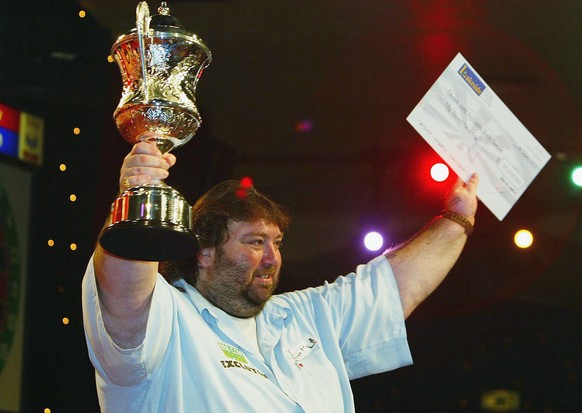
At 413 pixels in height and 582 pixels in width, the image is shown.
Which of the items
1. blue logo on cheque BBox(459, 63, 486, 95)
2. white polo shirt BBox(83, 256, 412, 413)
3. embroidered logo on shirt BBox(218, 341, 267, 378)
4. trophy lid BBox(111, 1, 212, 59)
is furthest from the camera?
blue logo on cheque BBox(459, 63, 486, 95)

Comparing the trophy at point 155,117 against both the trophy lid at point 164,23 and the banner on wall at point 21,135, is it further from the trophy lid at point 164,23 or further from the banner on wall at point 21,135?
the banner on wall at point 21,135

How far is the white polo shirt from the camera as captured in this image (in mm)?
1741

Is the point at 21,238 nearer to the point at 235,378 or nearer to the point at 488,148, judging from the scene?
the point at 235,378

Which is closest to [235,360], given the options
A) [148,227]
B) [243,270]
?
[243,270]

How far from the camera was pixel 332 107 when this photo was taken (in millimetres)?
2689

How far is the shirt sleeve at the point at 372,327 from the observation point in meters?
2.26

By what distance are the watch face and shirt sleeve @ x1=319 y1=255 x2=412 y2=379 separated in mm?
1000

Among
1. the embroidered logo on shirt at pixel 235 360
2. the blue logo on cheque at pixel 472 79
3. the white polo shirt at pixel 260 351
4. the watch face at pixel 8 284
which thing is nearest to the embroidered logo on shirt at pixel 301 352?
the white polo shirt at pixel 260 351

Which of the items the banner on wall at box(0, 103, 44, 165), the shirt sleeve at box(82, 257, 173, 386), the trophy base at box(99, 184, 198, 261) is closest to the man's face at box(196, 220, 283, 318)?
the shirt sleeve at box(82, 257, 173, 386)

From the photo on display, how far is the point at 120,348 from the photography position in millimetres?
1660

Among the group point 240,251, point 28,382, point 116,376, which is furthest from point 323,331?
point 28,382

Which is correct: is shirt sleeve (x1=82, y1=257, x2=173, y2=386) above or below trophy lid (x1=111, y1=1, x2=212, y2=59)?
below

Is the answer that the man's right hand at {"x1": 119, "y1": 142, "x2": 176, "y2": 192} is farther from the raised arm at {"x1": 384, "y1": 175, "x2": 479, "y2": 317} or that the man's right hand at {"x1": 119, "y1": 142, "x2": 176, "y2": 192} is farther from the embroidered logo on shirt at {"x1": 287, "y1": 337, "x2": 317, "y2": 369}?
the raised arm at {"x1": 384, "y1": 175, "x2": 479, "y2": 317}

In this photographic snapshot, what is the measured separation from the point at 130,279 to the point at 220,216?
68 cm
